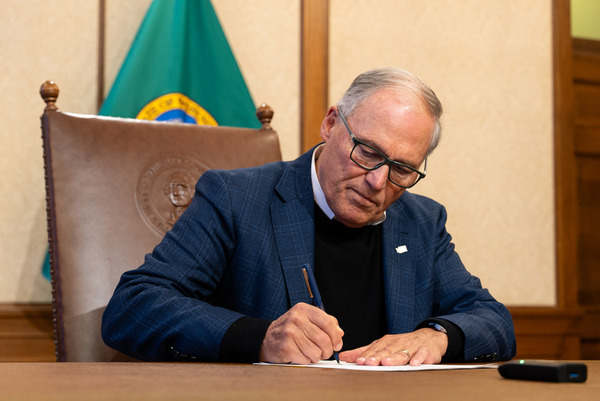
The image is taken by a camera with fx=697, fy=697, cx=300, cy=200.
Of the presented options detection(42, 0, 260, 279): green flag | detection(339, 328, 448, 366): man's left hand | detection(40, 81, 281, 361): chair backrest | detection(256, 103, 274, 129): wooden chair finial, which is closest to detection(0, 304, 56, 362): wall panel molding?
detection(42, 0, 260, 279): green flag

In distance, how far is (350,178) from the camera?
1970 millimetres

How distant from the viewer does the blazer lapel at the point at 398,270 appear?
2033 millimetres

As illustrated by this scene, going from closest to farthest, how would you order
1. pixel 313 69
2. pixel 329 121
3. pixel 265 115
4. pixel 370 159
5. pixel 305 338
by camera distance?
pixel 305 338
pixel 370 159
pixel 329 121
pixel 265 115
pixel 313 69

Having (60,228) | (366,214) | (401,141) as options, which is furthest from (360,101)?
(60,228)

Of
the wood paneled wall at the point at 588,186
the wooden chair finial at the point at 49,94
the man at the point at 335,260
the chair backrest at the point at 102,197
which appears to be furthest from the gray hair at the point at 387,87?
the wood paneled wall at the point at 588,186

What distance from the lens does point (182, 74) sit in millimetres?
2947

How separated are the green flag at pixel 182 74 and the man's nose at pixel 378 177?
1186 mm

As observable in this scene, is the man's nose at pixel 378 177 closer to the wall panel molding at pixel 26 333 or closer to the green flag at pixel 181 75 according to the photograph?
the green flag at pixel 181 75

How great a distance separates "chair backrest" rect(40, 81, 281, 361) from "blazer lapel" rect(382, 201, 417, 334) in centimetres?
66

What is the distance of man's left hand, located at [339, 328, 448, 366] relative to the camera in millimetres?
1449

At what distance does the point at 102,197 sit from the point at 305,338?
111cm

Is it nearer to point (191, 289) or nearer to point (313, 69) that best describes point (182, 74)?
point (313, 69)

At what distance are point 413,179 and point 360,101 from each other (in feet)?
0.89

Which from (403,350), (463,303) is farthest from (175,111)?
(403,350)
